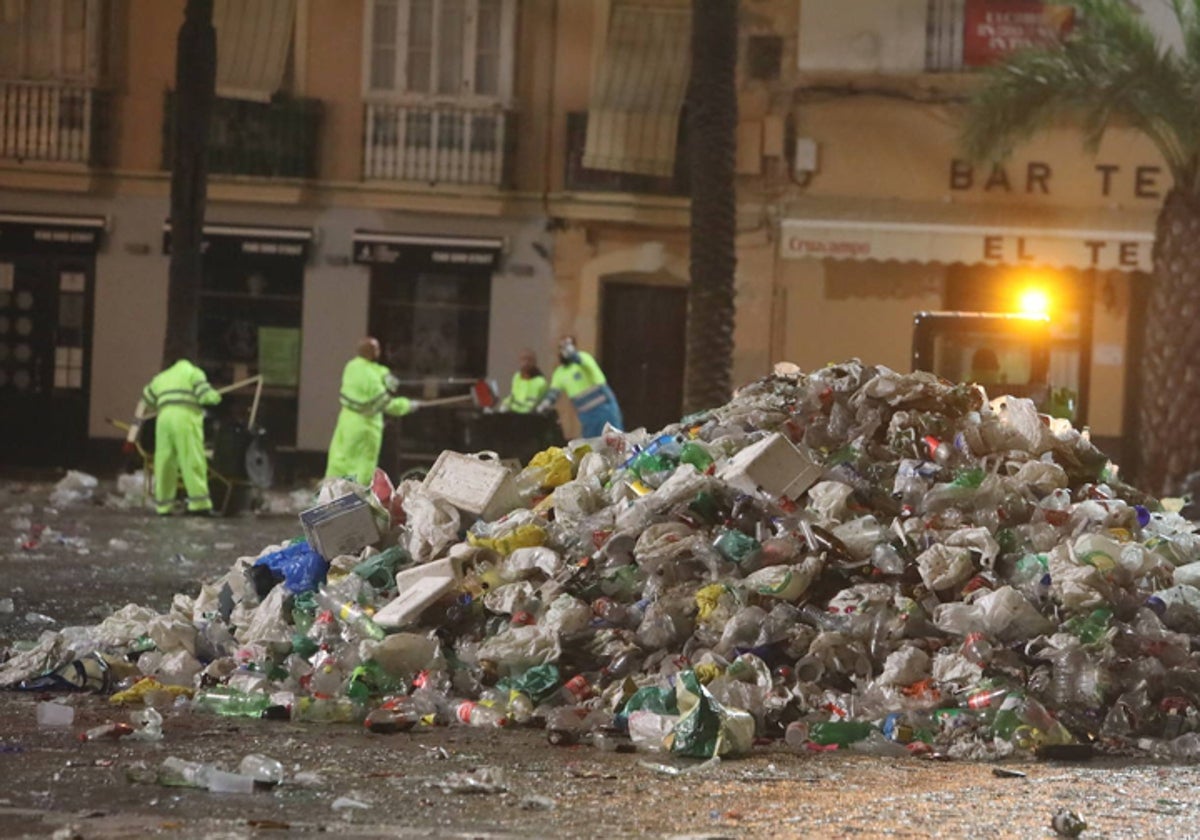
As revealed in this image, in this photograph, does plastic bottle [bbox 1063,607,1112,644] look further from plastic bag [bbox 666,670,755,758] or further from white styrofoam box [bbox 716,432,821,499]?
plastic bag [bbox 666,670,755,758]

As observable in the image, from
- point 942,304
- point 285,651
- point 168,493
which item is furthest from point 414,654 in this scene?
point 942,304

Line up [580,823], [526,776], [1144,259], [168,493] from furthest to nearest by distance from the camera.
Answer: [1144,259], [168,493], [526,776], [580,823]

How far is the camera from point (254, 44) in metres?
27.1

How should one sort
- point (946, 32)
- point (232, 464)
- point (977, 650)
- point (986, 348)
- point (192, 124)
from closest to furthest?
1. point (977, 650)
2. point (986, 348)
3. point (232, 464)
4. point (192, 124)
5. point (946, 32)

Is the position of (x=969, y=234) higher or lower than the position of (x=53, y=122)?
lower

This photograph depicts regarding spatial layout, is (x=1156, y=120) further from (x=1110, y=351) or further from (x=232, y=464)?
(x=232, y=464)

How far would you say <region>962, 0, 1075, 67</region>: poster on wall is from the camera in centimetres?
2594

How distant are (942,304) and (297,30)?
8.77 m

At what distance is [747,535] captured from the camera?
9.23 meters

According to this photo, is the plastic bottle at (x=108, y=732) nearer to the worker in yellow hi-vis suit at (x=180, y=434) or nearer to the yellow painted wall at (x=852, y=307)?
the worker in yellow hi-vis suit at (x=180, y=434)

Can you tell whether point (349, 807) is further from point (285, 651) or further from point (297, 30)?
point (297, 30)

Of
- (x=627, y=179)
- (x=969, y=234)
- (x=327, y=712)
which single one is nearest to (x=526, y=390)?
(x=627, y=179)

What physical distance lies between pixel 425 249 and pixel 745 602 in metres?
18.7

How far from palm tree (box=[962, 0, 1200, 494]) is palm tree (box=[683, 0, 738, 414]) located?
114 inches
